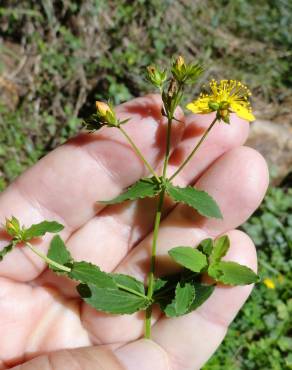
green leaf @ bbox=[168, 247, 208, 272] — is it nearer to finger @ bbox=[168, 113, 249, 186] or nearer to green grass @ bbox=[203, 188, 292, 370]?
Answer: finger @ bbox=[168, 113, 249, 186]

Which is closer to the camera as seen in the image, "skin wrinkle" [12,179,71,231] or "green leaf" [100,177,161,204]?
"green leaf" [100,177,161,204]

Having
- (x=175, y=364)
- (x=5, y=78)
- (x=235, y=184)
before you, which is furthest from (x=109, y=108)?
(x=5, y=78)

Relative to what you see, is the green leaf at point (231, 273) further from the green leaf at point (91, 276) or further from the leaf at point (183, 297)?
the green leaf at point (91, 276)

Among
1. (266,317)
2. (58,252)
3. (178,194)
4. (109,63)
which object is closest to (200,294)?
(178,194)

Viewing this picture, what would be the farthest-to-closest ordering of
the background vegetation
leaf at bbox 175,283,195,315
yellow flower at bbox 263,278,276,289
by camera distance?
1. the background vegetation
2. yellow flower at bbox 263,278,276,289
3. leaf at bbox 175,283,195,315

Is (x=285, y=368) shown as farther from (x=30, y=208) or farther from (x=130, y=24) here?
(x=130, y=24)

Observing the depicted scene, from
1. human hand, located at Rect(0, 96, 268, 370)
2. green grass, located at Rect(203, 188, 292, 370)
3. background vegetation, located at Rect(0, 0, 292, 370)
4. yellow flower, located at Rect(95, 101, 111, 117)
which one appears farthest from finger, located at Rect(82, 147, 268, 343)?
background vegetation, located at Rect(0, 0, 292, 370)
